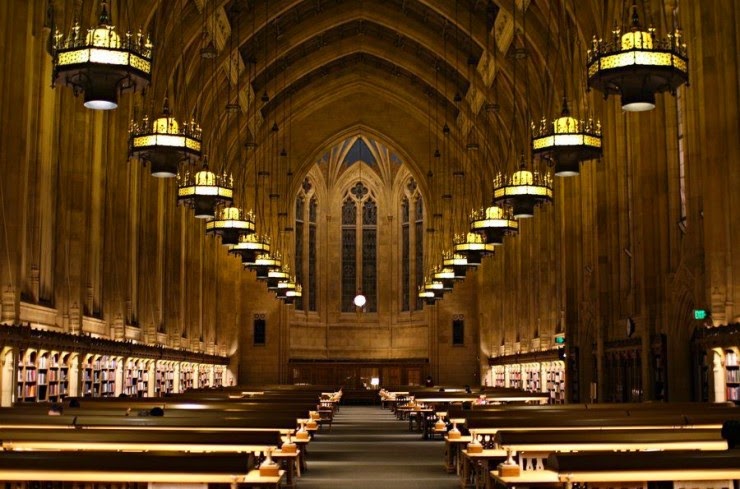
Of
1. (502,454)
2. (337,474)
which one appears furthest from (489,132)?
(502,454)

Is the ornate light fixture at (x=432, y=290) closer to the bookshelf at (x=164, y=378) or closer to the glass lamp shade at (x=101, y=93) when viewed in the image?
the bookshelf at (x=164, y=378)

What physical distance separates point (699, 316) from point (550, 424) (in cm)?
854

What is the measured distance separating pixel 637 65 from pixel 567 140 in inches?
176

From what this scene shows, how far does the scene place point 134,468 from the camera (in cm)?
786

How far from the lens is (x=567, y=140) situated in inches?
742

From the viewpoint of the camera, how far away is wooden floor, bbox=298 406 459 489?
16.0 meters

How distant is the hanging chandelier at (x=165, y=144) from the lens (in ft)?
61.0

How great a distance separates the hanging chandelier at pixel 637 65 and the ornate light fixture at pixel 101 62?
6412mm

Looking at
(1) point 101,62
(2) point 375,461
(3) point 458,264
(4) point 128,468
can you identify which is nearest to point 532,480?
(4) point 128,468

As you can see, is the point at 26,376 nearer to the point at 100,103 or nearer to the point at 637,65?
the point at 100,103

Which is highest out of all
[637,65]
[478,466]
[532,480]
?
[637,65]

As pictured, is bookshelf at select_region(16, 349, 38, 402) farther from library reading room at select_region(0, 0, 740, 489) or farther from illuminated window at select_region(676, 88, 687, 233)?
illuminated window at select_region(676, 88, 687, 233)

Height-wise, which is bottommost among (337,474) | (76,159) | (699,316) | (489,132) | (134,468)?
(337,474)

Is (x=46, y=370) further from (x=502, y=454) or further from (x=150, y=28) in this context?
(x=150, y=28)
